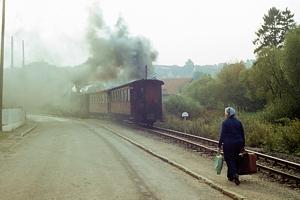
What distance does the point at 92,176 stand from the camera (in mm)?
11852

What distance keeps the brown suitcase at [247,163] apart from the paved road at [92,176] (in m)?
1.04

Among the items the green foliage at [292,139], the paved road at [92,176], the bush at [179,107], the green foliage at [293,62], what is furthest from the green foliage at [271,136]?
the bush at [179,107]

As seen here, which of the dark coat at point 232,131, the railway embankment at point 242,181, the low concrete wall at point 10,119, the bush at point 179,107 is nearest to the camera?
the railway embankment at point 242,181

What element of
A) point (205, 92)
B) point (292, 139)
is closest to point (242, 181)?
point (292, 139)

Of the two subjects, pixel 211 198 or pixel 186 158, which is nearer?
pixel 211 198

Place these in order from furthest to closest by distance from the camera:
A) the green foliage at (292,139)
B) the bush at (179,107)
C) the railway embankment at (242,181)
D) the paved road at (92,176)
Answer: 1. the bush at (179,107)
2. the green foliage at (292,139)
3. the railway embankment at (242,181)
4. the paved road at (92,176)

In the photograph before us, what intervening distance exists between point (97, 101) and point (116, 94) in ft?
33.5

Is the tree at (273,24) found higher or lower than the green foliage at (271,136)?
higher

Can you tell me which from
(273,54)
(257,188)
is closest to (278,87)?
(273,54)

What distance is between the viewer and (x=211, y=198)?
9062 millimetres

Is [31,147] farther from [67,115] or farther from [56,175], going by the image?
[67,115]

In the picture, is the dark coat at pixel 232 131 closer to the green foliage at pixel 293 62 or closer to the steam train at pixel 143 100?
the steam train at pixel 143 100

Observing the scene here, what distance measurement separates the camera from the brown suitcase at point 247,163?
35.3ft

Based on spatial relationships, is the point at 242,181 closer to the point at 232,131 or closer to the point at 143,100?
the point at 232,131
